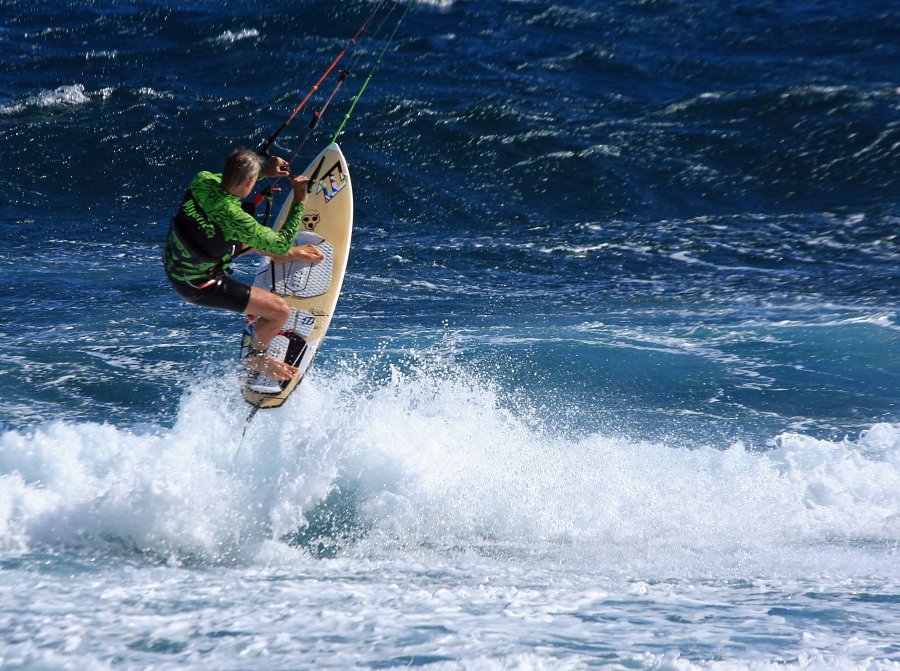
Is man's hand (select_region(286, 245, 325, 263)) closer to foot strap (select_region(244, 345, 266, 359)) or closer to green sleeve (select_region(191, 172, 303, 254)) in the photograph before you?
foot strap (select_region(244, 345, 266, 359))

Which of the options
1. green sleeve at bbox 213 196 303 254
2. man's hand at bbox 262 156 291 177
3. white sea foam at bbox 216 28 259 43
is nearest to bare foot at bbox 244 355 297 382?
green sleeve at bbox 213 196 303 254

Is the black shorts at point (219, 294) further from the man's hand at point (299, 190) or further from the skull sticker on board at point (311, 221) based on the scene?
the skull sticker on board at point (311, 221)

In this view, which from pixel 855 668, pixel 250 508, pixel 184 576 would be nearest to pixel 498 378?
pixel 250 508

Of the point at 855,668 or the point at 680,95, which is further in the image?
the point at 680,95

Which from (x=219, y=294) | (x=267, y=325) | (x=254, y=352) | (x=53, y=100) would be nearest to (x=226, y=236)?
(x=219, y=294)

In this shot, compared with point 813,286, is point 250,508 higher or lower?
lower

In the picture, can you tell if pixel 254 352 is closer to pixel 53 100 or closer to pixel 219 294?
pixel 219 294

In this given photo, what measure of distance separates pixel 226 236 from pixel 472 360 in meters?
3.72

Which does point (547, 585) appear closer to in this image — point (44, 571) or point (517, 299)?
point (44, 571)

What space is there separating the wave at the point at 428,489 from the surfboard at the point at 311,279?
499mm

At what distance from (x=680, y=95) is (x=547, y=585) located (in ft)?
45.0

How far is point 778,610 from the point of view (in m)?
5.15

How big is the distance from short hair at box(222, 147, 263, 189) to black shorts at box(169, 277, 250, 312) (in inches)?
27.8

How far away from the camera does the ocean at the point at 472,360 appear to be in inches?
197
